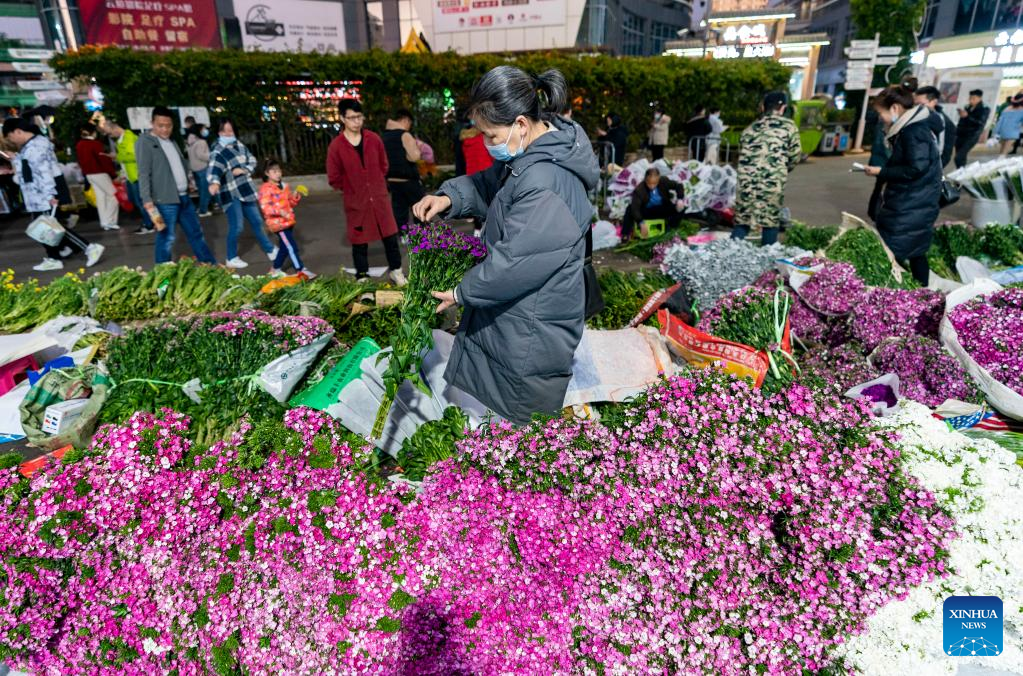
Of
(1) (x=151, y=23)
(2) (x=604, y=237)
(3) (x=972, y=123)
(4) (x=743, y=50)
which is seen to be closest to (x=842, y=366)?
(2) (x=604, y=237)

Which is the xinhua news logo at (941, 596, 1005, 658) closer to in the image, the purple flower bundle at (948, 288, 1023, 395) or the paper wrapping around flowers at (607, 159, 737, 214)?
the purple flower bundle at (948, 288, 1023, 395)

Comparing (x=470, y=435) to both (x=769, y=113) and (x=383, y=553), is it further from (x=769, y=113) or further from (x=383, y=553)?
(x=769, y=113)

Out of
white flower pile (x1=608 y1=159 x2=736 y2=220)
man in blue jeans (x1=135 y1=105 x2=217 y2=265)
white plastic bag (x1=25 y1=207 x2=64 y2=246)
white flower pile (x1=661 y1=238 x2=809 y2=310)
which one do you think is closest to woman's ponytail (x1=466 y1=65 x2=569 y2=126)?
white flower pile (x1=661 y1=238 x2=809 y2=310)

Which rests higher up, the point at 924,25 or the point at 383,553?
the point at 924,25

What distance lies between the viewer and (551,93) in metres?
2.58

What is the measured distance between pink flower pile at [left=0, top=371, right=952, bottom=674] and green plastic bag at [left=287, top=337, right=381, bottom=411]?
418 mm

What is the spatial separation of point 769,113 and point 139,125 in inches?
533

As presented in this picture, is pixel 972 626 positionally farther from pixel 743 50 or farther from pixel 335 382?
pixel 743 50

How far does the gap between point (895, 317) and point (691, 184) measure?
21.3ft

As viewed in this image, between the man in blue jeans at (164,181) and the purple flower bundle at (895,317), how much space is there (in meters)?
7.23

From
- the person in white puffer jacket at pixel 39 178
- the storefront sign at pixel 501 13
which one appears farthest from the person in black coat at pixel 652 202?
the storefront sign at pixel 501 13

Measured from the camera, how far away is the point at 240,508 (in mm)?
2193

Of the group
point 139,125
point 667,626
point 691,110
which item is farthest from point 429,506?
point 691,110

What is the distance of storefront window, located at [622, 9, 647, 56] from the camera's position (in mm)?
38094
